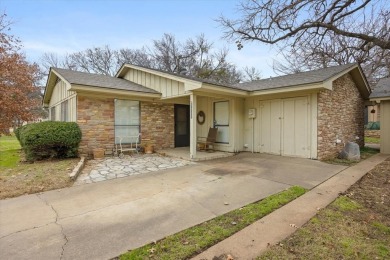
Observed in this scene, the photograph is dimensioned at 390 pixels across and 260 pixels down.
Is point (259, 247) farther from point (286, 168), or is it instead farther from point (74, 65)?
point (74, 65)

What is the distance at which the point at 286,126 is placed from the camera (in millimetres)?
8156

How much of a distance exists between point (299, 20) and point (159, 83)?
6435 mm

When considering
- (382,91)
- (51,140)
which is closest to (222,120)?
(51,140)

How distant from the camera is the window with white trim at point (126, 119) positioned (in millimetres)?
8559

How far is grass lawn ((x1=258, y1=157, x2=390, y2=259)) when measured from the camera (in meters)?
2.37

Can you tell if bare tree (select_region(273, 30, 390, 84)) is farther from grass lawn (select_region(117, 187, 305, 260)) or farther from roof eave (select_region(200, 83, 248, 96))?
grass lawn (select_region(117, 187, 305, 260))

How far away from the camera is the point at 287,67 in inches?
804

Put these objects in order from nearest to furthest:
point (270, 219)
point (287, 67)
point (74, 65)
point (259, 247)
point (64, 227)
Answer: point (259, 247) → point (64, 227) → point (270, 219) → point (287, 67) → point (74, 65)

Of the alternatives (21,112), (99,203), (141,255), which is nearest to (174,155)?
(99,203)

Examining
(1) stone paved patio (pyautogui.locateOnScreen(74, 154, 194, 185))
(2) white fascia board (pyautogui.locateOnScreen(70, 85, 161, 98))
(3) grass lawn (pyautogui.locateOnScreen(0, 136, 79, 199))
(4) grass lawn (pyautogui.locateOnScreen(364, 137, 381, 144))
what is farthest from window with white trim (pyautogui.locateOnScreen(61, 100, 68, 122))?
(4) grass lawn (pyautogui.locateOnScreen(364, 137, 381, 144))

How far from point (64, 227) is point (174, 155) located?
5.42m

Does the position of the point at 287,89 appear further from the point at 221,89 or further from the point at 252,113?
the point at 221,89

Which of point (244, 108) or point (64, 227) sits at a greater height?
point (244, 108)

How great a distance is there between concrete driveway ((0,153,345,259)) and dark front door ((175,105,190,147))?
4481 mm
